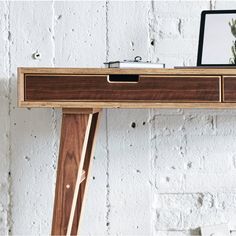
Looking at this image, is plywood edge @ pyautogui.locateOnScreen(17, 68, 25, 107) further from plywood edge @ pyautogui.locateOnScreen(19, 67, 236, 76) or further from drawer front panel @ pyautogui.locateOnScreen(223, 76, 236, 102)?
drawer front panel @ pyautogui.locateOnScreen(223, 76, 236, 102)

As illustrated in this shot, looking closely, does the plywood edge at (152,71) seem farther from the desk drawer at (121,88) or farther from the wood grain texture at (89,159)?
the wood grain texture at (89,159)

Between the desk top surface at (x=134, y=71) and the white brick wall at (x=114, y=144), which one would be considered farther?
the white brick wall at (x=114, y=144)

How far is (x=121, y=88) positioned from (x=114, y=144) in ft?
1.28

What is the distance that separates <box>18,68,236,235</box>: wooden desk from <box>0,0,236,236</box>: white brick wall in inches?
13.7

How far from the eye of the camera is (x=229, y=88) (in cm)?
112

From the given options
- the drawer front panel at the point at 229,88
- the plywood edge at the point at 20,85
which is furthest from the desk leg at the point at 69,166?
the drawer front panel at the point at 229,88

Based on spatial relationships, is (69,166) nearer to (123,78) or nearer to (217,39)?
(123,78)

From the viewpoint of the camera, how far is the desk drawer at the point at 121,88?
3.67ft

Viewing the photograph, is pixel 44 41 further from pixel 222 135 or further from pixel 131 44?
pixel 222 135

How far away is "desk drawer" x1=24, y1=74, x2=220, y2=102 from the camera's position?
1.12 metres

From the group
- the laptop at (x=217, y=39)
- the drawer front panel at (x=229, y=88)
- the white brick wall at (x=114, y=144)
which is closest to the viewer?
the drawer front panel at (x=229, y=88)

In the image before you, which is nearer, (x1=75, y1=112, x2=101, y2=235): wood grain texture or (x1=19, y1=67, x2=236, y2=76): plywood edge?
(x1=19, y1=67, x2=236, y2=76): plywood edge

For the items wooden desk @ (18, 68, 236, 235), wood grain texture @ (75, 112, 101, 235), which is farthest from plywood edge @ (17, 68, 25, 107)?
wood grain texture @ (75, 112, 101, 235)

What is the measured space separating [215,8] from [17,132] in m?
0.75
